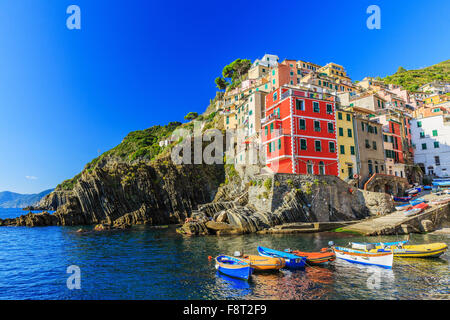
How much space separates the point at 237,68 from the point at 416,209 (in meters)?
80.6

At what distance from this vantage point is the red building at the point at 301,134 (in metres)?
40.6

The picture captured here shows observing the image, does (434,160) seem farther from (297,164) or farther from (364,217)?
(297,164)

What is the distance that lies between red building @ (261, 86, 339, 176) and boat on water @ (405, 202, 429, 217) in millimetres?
10992

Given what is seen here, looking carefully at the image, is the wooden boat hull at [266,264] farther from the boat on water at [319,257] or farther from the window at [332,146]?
the window at [332,146]

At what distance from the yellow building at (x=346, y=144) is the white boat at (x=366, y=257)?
77.9 ft

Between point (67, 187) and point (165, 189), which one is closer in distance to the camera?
point (165, 189)

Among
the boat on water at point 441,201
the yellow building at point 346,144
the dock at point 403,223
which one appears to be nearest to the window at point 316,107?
the yellow building at point 346,144

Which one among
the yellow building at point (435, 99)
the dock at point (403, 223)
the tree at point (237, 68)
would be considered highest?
the tree at point (237, 68)

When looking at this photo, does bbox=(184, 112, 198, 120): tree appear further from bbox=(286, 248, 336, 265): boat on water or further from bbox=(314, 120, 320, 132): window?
bbox=(286, 248, 336, 265): boat on water

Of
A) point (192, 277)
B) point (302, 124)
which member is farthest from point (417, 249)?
point (302, 124)

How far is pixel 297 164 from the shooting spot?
4028 centimetres
